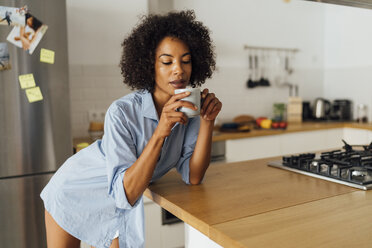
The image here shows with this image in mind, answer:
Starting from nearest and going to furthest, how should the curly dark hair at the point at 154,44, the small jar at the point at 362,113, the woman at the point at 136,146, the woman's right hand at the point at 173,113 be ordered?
the woman's right hand at the point at 173,113 → the woman at the point at 136,146 → the curly dark hair at the point at 154,44 → the small jar at the point at 362,113

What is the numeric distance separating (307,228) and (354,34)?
396cm

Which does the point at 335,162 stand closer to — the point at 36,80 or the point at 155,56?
the point at 155,56

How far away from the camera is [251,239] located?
2.78 feet

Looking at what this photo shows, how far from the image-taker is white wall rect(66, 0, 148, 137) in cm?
310

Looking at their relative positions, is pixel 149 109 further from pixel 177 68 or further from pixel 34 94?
pixel 34 94

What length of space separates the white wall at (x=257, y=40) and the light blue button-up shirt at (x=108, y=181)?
240 cm

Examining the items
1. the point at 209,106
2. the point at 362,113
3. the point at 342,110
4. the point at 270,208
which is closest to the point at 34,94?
the point at 209,106

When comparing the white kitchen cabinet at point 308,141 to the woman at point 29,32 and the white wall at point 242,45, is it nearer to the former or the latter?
the white wall at point 242,45

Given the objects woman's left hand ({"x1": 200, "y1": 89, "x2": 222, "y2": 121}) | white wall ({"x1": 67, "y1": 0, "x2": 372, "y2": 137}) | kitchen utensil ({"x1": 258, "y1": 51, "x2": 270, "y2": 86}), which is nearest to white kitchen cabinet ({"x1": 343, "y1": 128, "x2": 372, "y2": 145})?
white wall ({"x1": 67, "y1": 0, "x2": 372, "y2": 137})

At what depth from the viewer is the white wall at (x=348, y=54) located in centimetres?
411

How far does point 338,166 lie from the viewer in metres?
1.45

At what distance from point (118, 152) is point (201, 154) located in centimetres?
34

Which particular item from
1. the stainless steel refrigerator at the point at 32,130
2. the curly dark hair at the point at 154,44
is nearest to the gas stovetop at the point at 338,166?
the curly dark hair at the point at 154,44

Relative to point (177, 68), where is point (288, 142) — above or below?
below
